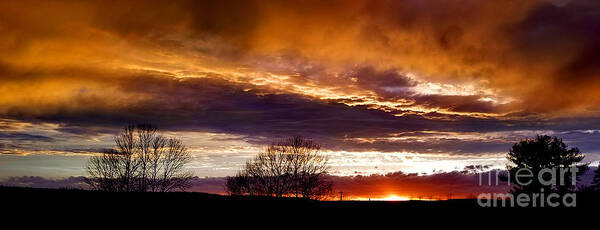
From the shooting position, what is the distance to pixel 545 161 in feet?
177

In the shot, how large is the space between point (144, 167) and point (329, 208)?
44456 mm

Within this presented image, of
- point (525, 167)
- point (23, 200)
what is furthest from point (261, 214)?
point (525, 167)

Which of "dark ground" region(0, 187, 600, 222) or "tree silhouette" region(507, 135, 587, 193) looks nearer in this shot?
"dark ground" region(0, 187, 600, 222)

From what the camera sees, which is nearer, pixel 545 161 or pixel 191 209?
pixel 191 209

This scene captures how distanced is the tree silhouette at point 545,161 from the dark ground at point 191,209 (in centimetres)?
2573

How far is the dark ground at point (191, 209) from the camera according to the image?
21469 mm

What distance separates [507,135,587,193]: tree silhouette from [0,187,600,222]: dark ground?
25730 mm

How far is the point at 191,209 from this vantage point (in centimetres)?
2445

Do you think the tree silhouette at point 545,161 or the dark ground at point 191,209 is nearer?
the dark ground at point 191,209

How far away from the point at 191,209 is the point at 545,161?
47275mm

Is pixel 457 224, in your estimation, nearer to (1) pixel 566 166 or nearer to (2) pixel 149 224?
(2) pixel 149 224

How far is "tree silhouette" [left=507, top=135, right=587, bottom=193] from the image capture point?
52.8 metres

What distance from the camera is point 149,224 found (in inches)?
768

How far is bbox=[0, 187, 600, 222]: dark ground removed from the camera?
21469 millimetres
